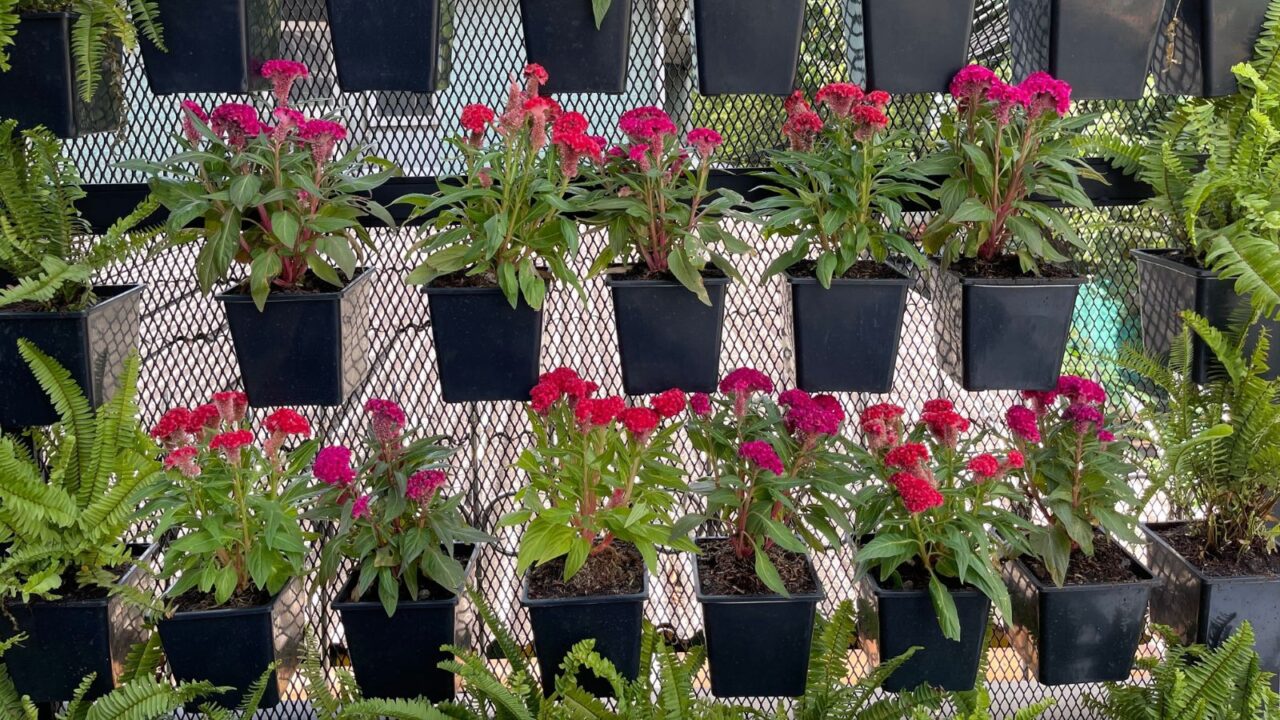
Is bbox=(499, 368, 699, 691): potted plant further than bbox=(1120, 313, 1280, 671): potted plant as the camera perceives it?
No

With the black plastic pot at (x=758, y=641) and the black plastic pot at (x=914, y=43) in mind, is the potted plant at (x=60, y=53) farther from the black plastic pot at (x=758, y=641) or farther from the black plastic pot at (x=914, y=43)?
the black plastic pot at (x=758, y=641)

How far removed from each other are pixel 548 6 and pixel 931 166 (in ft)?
2.10

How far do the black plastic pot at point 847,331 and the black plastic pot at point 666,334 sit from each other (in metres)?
0.13

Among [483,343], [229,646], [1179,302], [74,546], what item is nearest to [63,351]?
[74,546]

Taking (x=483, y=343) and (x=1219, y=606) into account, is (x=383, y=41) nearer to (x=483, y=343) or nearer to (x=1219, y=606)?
(x=483, y=343)

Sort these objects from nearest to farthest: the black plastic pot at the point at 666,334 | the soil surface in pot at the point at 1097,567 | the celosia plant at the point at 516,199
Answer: the celosia plant at the point at 516,199 → the black plastic pot at the point at 666,334 → the soil surface in pot at the point at 1097,567

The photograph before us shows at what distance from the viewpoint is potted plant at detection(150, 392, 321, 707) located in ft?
5.04

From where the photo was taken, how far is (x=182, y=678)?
5.38ft

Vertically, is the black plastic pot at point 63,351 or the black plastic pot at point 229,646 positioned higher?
the black plastic pot at point 63,351

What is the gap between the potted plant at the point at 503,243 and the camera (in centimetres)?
151

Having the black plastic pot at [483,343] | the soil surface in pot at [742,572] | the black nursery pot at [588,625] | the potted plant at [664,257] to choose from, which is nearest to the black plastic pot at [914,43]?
the potted plant at [664,257]

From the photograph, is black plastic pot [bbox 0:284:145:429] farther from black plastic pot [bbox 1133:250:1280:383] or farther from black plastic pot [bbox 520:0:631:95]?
black plastic pot [bbox 1133:250:1280:383]

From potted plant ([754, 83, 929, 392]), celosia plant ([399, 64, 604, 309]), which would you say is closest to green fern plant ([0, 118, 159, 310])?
celosia plant ([399, 64, 604, 309])

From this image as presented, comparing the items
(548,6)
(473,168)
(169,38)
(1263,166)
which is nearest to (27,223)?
(169,38)
